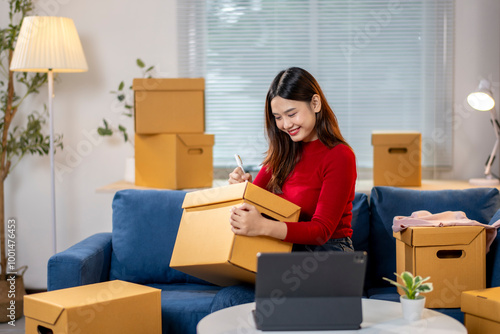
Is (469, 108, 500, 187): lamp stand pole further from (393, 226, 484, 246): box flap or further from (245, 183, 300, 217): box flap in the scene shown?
(245, 183, 300, 217): box flap

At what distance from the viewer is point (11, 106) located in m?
3.46

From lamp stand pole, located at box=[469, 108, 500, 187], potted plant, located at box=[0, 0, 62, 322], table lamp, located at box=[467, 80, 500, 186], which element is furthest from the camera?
potted plant, located at box=[0, 0, 62, 322]

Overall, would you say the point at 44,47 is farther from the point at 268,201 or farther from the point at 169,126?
the point at 268,201

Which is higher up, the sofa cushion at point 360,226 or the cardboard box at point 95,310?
the sofa cushion at point 360,226

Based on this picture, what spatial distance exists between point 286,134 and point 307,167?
160mm

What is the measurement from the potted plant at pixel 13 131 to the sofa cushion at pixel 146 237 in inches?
43.4

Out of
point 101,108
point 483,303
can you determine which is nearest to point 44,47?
point 101,108

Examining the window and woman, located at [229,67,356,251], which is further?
the window

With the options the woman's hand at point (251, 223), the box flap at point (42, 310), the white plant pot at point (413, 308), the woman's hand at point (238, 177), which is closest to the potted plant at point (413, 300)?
the white plant pot at point (413, 308)

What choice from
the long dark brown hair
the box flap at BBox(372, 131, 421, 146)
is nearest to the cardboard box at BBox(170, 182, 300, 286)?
the long dark brown hair

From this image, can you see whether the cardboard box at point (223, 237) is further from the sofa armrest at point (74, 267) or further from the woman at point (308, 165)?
the sofa armrest at point (74, 267)

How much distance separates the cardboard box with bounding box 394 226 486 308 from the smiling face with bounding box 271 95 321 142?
0.55 metres

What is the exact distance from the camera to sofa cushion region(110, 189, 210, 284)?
2543mm

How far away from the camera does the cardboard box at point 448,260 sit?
6.74 feet
